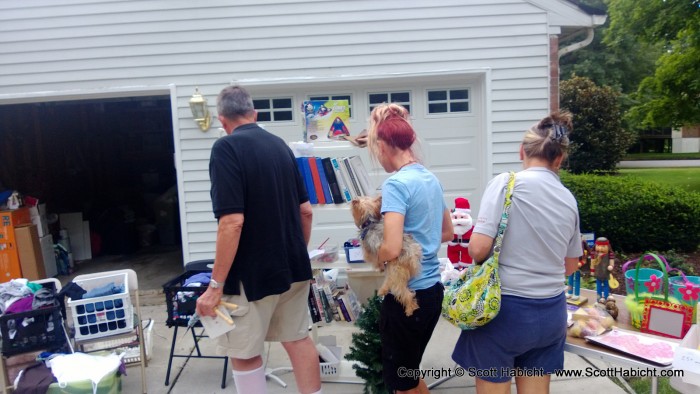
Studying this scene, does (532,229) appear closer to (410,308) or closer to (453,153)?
(410,308)

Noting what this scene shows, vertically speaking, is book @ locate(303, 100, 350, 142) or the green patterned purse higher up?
book @ locate(303, 100, 350, 142)

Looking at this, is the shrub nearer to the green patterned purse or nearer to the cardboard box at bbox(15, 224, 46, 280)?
the green patterned purse

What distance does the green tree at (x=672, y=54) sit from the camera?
838 cm

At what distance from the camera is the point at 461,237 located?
3467 millimetres

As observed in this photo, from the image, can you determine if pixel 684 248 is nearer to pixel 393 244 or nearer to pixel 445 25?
pixel 445 25

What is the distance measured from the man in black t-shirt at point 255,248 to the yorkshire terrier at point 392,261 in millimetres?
398

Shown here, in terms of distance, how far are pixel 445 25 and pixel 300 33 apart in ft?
4.97

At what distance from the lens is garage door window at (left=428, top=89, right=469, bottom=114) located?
5.61 m

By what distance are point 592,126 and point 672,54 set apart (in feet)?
15.6

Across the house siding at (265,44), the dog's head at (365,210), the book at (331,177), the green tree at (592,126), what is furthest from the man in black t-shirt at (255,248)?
the green tree at (592,126)

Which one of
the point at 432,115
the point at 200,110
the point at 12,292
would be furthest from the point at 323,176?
the point at 432,115

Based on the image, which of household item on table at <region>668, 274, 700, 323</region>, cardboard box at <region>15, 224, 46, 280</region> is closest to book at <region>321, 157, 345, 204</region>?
household item on table at <region>668, 274, 700, 323</region>

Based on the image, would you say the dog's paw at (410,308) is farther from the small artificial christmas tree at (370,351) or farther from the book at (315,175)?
the book at (315,175)

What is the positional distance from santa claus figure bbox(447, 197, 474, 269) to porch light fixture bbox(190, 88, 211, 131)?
9.91 ft
